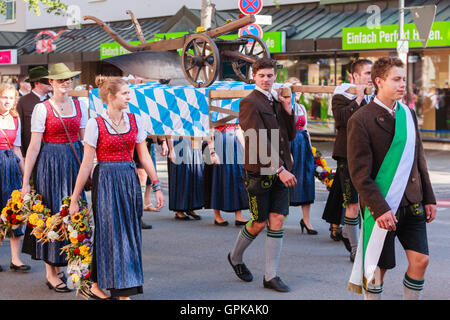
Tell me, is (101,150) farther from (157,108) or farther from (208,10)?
(208,10)

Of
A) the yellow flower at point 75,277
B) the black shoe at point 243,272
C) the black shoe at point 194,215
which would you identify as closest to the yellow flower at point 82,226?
the yellow flower at point 75,277

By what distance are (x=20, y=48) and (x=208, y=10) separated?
19.5 m

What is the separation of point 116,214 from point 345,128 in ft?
8.67

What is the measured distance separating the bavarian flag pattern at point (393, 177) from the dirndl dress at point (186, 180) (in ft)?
18.1

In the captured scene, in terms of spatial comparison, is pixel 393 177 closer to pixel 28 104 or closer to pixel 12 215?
pixel 12 215

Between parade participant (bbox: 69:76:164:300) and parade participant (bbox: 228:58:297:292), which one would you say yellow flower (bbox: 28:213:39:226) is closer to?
parade participant (bbox: 69:76:164:300)

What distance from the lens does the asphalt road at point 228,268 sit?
635 cm

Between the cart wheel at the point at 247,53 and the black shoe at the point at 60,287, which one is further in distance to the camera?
the cart wheel at the point at 247,53

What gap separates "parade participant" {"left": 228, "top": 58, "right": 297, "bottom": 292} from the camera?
20.6 feet

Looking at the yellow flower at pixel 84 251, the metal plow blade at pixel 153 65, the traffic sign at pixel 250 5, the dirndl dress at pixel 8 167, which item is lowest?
the yellow flower at pixel 84 251

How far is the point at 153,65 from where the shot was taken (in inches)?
418

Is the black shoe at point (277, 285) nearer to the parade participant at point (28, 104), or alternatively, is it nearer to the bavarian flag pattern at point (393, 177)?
the bavarian flag pattern at point (393, 177)

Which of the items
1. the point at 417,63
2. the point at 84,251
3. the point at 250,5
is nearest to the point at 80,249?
the point at 84,251

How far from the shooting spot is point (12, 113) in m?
7.47
